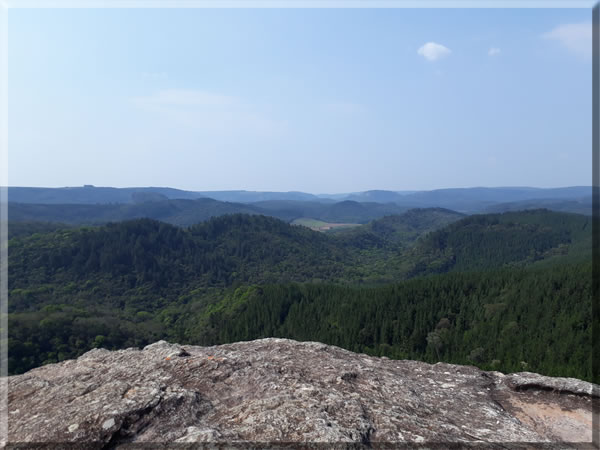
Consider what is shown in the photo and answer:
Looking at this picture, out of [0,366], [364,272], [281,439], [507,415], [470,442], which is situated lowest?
[364,272]

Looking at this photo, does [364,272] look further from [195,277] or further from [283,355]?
[283,355]

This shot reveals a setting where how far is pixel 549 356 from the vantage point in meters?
52.2

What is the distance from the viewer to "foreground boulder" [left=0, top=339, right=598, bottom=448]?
7.31m

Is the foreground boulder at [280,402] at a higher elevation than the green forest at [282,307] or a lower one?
higher

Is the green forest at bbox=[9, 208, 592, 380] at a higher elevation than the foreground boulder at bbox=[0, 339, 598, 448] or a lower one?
lower

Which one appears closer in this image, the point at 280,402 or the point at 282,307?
the point at 280,402

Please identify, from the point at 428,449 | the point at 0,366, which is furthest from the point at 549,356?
the point at 0,366

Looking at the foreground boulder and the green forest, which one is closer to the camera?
the foreground boulder

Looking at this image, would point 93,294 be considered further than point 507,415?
Yes

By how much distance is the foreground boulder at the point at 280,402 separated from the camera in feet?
24.0

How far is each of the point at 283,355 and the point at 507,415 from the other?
7221 mm

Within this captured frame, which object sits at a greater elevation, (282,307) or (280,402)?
(280,402)

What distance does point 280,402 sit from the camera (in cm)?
822

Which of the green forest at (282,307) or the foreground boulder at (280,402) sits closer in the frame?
the foreground boulder at (280,402)
